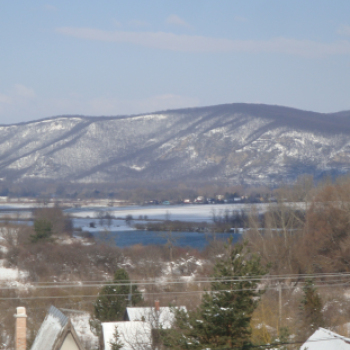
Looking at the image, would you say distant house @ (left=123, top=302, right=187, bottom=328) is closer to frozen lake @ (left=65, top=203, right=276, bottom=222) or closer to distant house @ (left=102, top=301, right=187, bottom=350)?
distant house @ (left=102, top=301, right=187, bottom=350)

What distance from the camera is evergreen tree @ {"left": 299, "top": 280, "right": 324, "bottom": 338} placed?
50.1 ft

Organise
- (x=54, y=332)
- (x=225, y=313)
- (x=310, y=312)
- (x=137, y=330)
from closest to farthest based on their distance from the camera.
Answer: (x=54, y=332)
(x=225, y=313)
(x=137, y=330)
(x=310, y=312)

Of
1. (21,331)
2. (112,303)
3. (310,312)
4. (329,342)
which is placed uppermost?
(21,331)

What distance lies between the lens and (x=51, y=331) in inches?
291

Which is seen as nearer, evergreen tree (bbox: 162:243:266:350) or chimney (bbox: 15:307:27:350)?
chimney (bbox: 15:307:27:350)

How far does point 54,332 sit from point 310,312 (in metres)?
10.3

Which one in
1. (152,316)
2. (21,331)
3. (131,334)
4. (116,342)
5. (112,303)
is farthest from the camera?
(112,303)

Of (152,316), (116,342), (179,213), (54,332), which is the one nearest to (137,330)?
(116,342)

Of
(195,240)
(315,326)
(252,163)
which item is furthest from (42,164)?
(315,326)

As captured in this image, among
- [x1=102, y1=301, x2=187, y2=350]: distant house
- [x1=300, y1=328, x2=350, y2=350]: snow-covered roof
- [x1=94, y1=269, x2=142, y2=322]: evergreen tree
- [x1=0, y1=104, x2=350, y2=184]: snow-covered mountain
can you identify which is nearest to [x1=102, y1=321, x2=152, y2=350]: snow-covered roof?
[x1=102, y1=301, x2=187, y2=350]: distant house

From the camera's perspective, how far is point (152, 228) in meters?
60.1

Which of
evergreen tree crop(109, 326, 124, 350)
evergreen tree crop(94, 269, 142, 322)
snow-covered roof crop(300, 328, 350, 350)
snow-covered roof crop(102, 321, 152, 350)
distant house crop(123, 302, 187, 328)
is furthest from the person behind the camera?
evergreen tree crop(94, 269, 142, 322)

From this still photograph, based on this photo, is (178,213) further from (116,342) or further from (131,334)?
(116,342)

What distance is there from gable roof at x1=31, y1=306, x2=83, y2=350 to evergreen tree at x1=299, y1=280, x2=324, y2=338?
9671 millimetres
